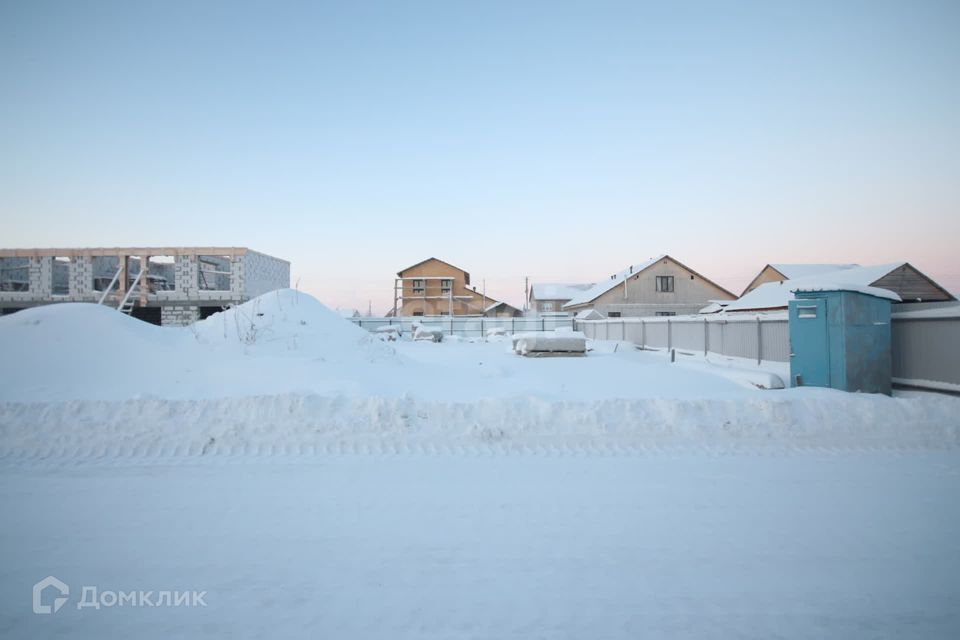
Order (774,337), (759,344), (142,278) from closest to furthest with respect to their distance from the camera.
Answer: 1. (774,337)
2. (759,344)
3. (142,278)

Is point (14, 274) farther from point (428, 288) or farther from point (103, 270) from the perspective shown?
point (428, 288)

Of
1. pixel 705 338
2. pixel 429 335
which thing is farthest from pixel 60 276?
pixel 705 338

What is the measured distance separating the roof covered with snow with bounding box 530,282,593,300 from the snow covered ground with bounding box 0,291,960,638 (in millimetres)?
49915

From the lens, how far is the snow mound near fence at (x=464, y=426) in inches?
232

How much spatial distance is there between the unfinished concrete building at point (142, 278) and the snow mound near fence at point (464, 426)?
97.8 ft

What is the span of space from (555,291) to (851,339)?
51.6m

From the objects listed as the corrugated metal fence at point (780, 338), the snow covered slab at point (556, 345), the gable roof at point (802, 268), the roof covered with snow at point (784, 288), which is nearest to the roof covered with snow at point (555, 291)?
the gable roof at point (802, 268)

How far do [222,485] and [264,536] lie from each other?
1423mm

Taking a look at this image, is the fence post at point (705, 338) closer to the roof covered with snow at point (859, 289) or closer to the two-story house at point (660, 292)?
the roof covered with snow at point (859, 289)

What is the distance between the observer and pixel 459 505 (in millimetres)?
4137

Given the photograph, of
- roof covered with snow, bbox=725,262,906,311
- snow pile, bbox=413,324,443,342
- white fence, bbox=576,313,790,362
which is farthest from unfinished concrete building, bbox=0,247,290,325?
roof covered with snow, bbox=725,262,906,311

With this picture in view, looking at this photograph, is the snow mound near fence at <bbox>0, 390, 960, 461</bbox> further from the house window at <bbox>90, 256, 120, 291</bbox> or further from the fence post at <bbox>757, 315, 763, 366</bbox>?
the house window at <bbox>90, 256, 120, 291</bbox>

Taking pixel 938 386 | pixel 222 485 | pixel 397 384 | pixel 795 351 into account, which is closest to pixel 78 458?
pixel 222 485

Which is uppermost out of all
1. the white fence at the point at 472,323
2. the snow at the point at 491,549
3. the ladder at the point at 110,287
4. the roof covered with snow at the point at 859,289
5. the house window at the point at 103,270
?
the house window at the point at 103,270
